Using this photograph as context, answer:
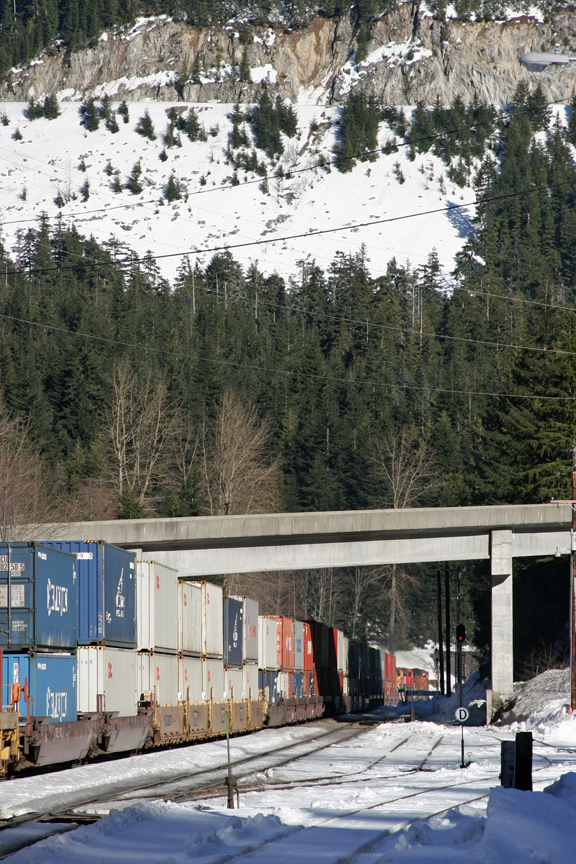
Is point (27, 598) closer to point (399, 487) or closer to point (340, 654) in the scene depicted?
point (340, 654)

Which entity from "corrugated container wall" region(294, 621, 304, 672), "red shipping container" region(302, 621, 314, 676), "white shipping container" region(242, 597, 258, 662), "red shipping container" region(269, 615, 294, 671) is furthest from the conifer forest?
"white shipping container" region(242, 597, 258, 662)

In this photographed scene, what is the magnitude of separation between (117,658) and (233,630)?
31.1 ft

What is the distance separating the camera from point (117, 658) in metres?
20.2

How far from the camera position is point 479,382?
4897 inches

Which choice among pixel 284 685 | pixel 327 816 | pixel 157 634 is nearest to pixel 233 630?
pixel 157 634

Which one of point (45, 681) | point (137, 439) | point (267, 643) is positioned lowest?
point (267, 643)

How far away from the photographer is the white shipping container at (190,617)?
2491 cm

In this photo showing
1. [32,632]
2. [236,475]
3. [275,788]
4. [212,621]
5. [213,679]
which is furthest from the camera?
[236,475]

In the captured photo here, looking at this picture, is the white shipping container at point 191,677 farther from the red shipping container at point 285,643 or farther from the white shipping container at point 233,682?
the red shipping container at point 285,643

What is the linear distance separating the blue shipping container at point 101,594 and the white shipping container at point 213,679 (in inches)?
248

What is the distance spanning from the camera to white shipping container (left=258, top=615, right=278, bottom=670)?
33.1 m

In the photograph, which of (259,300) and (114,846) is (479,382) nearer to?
(259,300)

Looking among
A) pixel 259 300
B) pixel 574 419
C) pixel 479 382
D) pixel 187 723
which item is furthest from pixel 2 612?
pixel 259 300

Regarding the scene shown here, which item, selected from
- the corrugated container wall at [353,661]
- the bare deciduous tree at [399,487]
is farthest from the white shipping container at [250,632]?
the bare deciduous tree at [399,487]
